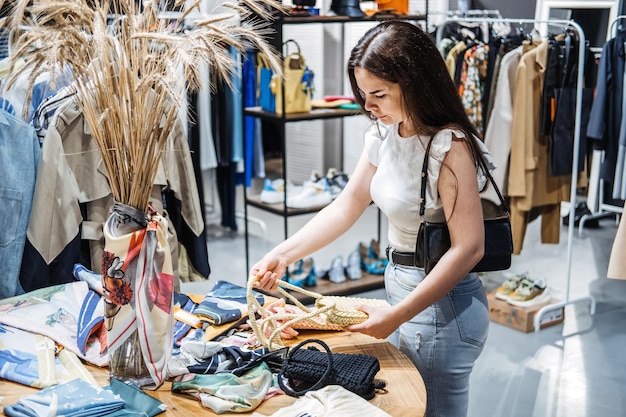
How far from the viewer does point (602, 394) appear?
Answer: 351cm

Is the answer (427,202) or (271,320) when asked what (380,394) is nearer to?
(271,320)

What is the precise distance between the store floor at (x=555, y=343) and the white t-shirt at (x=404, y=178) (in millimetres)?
1662

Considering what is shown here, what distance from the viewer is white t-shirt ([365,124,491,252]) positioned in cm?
186

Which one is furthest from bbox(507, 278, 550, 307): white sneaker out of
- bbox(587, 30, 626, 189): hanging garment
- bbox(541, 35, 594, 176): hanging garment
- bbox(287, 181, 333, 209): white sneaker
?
bbox(287, 181, 333, 209): white sneaker

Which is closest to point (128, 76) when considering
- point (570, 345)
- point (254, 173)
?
point (570, 345)

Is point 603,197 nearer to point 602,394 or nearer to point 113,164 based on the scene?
point 602,394

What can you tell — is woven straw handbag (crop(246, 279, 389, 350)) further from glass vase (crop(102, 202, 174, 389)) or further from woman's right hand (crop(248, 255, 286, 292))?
glass vase (crop(102, 202, 174, 389))

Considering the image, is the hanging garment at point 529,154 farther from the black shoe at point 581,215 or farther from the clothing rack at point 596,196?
the black shoe at point 581,215

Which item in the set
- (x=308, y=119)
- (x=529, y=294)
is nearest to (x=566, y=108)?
(x=529, y=294)

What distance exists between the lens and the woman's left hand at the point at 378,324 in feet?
5.86

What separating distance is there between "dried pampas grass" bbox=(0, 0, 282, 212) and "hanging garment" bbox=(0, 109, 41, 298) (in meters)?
0.87

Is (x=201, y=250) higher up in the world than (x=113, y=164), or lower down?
lower down

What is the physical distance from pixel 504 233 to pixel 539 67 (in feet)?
8.45

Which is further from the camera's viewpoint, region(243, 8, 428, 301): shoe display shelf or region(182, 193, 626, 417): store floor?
region(243, 8, 428, 301): shoe display shelf
